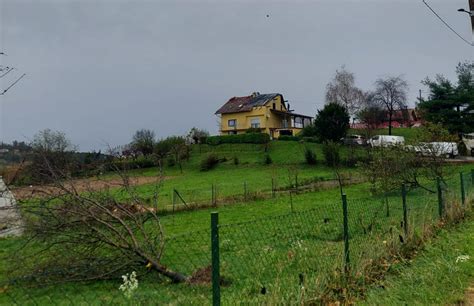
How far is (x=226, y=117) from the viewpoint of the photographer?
208 ft

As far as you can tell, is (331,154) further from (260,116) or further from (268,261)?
(260,116)

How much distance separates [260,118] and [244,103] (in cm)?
487

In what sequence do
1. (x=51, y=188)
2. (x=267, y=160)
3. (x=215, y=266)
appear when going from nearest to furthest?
(x=215, y=266) < (x=51, y=188) < (x=267, y=160)

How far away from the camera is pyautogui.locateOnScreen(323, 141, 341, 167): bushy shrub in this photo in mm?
31375

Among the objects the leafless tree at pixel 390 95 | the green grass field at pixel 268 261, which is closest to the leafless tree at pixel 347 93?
the leafless tree at pixel 390 95

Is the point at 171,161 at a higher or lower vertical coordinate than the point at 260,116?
lower

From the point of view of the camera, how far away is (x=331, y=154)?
31.7 meters

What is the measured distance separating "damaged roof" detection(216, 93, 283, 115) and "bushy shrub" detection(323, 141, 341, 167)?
1093 inches

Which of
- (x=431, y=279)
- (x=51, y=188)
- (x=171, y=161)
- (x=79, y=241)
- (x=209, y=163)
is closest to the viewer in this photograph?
(x=431, y=279)

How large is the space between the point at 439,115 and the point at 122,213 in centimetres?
3805

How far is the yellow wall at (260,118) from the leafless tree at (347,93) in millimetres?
8039

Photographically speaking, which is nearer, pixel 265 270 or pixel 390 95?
pixel 265 270

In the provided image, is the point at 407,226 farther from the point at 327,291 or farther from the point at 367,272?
the point at 327,291

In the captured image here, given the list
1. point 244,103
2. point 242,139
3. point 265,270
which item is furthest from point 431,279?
point 244,103
